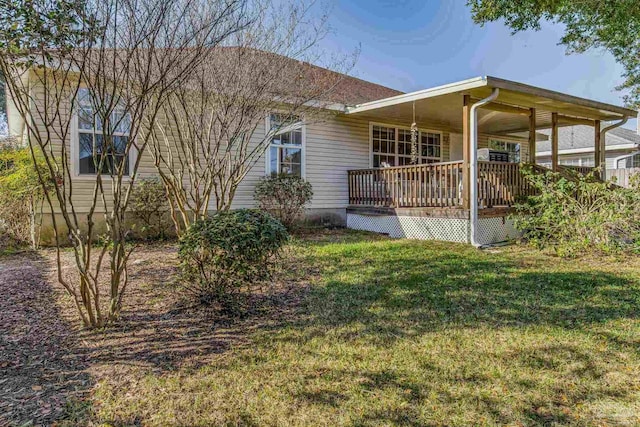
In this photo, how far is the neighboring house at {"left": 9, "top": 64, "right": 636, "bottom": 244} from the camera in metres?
7.84

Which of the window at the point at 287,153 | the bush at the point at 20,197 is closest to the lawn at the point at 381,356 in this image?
the bush at the point at 20,197

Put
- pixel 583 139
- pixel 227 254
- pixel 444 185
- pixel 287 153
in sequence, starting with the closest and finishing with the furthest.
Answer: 1. pixel 227 254
2. pixel 444 185
3. pixel 287 153
4. pixel 583 139

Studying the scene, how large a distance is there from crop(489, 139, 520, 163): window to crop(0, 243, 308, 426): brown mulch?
41.0 feet

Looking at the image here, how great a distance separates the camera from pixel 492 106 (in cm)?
863

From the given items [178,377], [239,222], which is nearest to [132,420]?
[178,377]

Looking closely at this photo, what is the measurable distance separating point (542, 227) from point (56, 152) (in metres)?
9.16

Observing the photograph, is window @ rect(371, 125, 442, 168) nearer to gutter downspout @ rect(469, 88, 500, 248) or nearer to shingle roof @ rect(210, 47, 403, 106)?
shingle roof @ rect(210, 47, 403, 106)

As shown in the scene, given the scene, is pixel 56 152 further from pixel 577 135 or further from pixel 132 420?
pixel 577 135

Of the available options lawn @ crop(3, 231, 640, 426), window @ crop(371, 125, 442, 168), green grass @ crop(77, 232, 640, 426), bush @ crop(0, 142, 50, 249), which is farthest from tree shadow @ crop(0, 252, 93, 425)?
window @ crop(371, 125, 442, 168)

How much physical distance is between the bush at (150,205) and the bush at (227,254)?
4.22 metres

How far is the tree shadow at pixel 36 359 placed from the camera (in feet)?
7.68

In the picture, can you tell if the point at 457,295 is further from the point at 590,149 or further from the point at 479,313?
the point at 590,149

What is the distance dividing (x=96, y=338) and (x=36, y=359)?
0.43 meters

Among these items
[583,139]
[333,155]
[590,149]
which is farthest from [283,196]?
[583,139]
